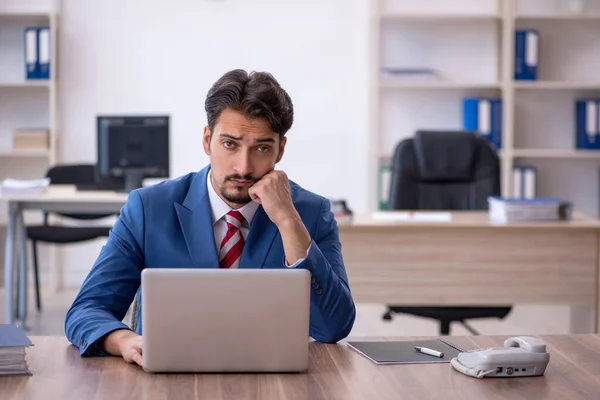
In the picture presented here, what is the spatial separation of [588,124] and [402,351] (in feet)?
13.7

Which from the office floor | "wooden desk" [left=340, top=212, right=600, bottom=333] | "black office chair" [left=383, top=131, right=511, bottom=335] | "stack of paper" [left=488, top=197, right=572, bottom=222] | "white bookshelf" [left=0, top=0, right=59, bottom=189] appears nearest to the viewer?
"wooden desk" [left=340, top=212, right=600, bottom=333]

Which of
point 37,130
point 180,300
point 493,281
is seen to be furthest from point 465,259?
point 37,130

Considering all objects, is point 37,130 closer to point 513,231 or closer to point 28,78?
point 28,78

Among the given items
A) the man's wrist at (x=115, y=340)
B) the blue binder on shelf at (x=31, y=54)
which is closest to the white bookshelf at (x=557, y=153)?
the blue binder on shelf at (x=31, y=54)

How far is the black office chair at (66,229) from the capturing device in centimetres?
488

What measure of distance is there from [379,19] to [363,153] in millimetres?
873

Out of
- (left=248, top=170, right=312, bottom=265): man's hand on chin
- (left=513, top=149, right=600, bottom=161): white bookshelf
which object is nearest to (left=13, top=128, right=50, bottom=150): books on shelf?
(left=513, top=149, right=600, bottom=161): white bookshelf

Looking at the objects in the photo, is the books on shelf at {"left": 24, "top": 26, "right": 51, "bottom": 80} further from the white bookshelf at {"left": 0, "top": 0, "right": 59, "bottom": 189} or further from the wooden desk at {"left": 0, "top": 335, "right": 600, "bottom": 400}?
the wooden desk at {"left": 0, "top": 335, "right": 600, "bottom": 400}

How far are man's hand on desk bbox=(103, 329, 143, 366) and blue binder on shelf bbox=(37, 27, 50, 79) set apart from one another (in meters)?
4.13

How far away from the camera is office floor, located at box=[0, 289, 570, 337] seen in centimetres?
483

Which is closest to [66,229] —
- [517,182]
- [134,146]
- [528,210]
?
[134,146]

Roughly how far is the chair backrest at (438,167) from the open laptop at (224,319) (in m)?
2.57

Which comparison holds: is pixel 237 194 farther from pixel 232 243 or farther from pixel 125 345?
pixel 125 345

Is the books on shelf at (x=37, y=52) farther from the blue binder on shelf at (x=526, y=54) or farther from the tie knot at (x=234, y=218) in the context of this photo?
the tie knot at (x=234, y=218)
